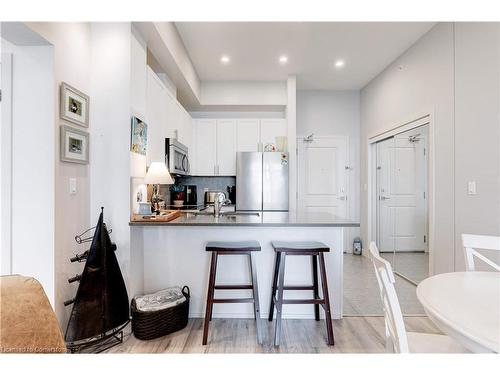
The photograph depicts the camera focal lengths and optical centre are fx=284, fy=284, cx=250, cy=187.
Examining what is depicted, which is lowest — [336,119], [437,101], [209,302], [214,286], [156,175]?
[209,302]

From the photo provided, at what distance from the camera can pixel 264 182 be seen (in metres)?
4.22

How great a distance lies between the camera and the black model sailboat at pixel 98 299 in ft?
6.06

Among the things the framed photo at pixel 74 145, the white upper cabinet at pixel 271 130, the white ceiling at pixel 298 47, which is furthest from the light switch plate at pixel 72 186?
the white upper cabinet at pixel 271 130

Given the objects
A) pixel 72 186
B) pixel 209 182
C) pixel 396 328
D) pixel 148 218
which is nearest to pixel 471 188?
pixel 396 328

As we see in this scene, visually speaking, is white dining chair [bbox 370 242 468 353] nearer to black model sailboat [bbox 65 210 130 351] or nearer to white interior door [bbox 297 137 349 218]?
black model sailboat [bbox 65 210 130 351]

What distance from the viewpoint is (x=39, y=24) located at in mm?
1709

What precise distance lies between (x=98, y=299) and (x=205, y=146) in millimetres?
3048

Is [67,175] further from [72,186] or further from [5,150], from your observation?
[5,150]

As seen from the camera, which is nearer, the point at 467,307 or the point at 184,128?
the point at 467,307

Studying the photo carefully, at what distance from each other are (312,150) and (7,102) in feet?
13.6

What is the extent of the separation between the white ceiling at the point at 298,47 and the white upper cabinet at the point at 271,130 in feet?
2.19

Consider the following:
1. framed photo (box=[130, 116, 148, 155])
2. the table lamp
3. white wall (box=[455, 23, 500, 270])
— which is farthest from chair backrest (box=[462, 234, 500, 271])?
framed photo (box=[130, 116, 148, 155])
